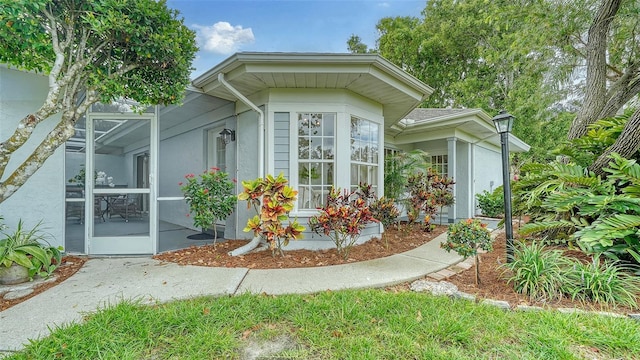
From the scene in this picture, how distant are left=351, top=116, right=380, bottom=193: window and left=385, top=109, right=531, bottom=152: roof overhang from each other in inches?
104

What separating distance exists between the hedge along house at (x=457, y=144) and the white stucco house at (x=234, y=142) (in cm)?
236

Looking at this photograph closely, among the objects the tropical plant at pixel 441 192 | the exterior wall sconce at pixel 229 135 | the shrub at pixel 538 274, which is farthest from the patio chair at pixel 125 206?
the tropical plant at pixel 441 192

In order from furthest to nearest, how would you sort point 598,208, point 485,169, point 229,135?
point 485,169
point 229,135
point 598,208

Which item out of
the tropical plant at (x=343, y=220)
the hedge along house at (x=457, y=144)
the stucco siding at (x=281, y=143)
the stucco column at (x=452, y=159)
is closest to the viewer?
the tropical plant at (x=343, y=220)

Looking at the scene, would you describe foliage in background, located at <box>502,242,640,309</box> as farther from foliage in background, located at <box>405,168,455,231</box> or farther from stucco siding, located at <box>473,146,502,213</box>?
stucco siding, located at <box>473,146,502,213</box>

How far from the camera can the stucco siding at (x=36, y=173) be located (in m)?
3.97

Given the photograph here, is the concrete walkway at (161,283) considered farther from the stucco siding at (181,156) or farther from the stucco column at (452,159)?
the stucco column at (452,159)

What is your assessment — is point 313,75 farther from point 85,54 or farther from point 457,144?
point 457,144

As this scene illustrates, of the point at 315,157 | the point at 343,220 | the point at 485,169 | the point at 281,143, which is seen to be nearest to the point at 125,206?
the point at 281,143

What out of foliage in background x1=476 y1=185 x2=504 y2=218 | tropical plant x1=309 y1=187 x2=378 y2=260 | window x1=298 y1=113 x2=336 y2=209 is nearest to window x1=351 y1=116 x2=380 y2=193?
window x1=298 y1=113 x2=336 y2=209

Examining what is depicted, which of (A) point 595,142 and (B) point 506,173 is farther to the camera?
(A) point 595,142

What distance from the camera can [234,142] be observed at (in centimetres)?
576

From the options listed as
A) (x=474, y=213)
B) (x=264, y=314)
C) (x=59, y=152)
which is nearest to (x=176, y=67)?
(x=59, y=152)

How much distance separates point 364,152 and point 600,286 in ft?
12.3
